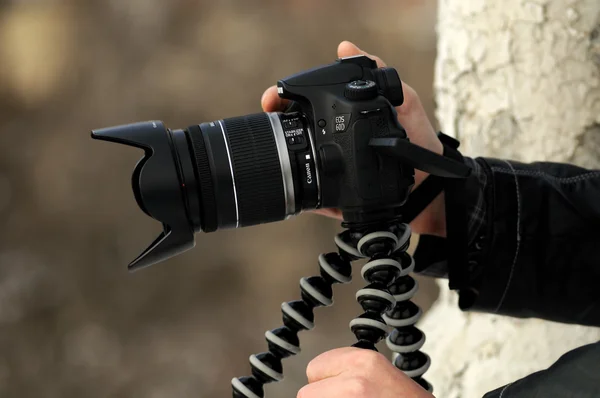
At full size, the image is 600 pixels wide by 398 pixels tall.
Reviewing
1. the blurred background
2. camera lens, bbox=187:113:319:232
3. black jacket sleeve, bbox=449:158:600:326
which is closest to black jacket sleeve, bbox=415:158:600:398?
black jacket sleeve, bbox=449:158:600:326

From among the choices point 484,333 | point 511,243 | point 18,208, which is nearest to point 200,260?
point 18,208

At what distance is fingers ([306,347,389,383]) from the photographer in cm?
62

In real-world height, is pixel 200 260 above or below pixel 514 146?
below

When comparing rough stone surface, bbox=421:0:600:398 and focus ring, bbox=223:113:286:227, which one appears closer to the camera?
focus ring, bbox=223:113:286:227

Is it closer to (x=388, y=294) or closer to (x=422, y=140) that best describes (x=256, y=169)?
(x=388, y=294)

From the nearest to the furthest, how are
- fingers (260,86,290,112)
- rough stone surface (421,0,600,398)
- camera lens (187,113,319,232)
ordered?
1. camera lens (187,113,319,232)
2. fingers (260,86,290,112)
3. rough stone surface (421,0,600,398)

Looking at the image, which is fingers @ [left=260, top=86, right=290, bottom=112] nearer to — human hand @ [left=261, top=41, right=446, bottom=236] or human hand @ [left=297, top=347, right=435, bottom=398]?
human hand @ [left=261, top=41, right=446, bottom=236]

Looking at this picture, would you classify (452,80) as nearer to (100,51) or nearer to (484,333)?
(484,333)

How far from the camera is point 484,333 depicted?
3.81 ft

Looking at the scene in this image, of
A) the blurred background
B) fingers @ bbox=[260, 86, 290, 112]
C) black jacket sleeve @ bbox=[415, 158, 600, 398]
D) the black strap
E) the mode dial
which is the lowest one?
the blurred background

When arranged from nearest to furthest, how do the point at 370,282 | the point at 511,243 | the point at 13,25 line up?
the point at 370,282 → the point at 511,243 → the point at 13,25

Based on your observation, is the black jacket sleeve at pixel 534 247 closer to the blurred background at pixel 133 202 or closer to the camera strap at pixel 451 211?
the camera strap at pixel 451 211

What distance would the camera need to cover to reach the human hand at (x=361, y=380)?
604 mm

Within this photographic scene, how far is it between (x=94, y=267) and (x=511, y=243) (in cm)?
194
